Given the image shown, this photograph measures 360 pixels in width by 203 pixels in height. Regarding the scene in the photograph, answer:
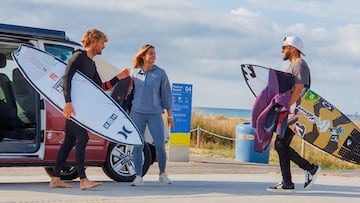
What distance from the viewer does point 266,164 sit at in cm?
2045

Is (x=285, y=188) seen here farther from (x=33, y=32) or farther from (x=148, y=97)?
(x=33, y=32)

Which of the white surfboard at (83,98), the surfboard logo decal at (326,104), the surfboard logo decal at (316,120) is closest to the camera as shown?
the white surfboard at (83,98)

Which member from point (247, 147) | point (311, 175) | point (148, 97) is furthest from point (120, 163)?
point (247, 147)

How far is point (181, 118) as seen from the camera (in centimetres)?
1984

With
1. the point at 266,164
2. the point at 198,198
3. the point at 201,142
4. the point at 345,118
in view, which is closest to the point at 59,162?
the point at 198,198

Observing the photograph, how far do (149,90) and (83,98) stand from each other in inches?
38.7

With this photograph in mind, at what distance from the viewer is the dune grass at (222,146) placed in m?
22.0

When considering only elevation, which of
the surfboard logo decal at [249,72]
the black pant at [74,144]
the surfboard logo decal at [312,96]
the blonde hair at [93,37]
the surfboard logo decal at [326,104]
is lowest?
the black pant at [74,144]

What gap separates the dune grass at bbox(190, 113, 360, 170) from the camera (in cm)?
2203

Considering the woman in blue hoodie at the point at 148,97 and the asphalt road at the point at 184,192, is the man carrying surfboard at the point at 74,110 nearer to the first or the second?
the asphalt road at the point at 184,192

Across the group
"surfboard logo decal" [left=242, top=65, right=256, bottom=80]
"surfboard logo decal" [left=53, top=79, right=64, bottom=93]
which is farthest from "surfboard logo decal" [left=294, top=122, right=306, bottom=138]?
"surfboard logo decal" [left=53, top=79, right=64, bottom=93]

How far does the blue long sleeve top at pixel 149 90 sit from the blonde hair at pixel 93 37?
0.83 m

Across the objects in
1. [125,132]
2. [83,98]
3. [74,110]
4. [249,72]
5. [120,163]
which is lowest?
[120,163]

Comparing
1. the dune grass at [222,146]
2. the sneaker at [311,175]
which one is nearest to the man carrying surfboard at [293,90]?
the sneaker at [311,175]
